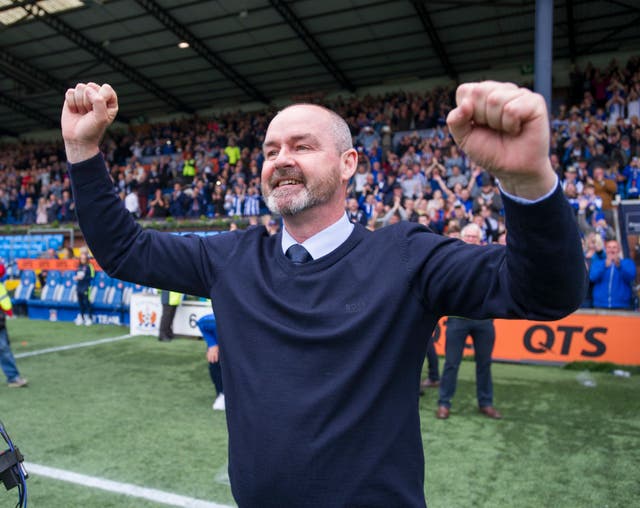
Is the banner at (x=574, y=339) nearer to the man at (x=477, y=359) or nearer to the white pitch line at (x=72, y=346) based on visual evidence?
the man at (x=477, y=359)

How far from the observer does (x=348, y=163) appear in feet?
6.15

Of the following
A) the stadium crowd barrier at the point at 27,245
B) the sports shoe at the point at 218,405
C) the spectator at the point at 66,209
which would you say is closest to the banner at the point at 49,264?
the stadium crowd barrier at the point at 27,245

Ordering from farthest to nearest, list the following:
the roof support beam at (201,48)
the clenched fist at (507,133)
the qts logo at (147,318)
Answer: the roof support beam at (201,48) → the qts logo at (147,318) → the clenched fist at (507,133)

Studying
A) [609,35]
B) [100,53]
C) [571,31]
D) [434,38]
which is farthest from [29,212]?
[609,35]

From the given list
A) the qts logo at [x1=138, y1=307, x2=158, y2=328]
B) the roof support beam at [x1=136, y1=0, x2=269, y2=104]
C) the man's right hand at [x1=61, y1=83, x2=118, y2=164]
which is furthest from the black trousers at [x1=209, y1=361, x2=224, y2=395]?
the roof support beam at [x1=136, y1=0, x2=269, y2=104]

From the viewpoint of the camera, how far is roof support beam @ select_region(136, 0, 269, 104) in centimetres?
1930

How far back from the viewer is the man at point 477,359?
6.00 meters

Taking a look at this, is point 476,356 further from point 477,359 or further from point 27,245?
point 27,245

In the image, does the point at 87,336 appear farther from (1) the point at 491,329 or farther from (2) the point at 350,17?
(2) the point at 350,17

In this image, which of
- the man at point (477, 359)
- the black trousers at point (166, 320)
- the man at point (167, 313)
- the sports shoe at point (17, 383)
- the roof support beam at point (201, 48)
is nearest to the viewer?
the man at point (477, 359)

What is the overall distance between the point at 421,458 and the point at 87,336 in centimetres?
1104

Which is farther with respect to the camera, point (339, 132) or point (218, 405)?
point (218, 405)

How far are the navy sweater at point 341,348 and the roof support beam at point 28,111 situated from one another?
32542mm

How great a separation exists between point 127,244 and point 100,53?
2442cm
